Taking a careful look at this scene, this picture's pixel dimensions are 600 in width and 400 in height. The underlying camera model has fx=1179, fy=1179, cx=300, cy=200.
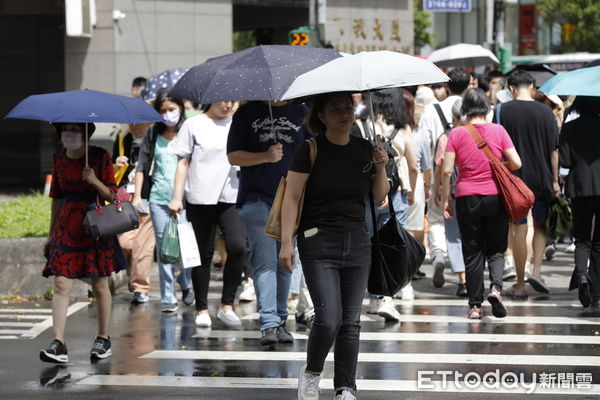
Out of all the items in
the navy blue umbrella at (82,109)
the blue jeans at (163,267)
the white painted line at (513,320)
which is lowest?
the white painted line at (513,320)

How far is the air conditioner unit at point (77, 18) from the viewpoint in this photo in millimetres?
22344

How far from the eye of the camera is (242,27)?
30641 millimetres

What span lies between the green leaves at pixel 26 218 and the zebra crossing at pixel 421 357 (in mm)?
2293

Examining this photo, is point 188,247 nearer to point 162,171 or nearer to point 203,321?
point 203,321

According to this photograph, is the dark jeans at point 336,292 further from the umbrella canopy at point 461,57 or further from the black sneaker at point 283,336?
the umbrella canopy at point 461,57

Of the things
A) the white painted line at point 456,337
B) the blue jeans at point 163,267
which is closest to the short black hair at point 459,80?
the blue jeans at point 163,267

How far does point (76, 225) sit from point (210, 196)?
1708mm

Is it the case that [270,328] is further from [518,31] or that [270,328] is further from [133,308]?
[518,31]

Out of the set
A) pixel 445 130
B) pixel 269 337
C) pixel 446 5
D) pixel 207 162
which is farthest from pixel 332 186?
pixel 446 5

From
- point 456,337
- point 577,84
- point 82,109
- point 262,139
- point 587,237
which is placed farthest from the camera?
point 587,237

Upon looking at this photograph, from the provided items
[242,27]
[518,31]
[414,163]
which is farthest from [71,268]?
[518,31]

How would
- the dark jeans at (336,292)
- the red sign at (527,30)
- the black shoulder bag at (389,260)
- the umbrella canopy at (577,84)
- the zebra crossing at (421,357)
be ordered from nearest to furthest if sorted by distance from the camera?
the dark jeans at (336,292) < the black shoulder bag at (389,260) < the zebra crossing at (421,357) < the umbrella canopy at (577,84) < the red sign at (527,30)

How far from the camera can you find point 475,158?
948 cm

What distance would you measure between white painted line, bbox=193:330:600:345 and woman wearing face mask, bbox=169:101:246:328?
0.45 meters
